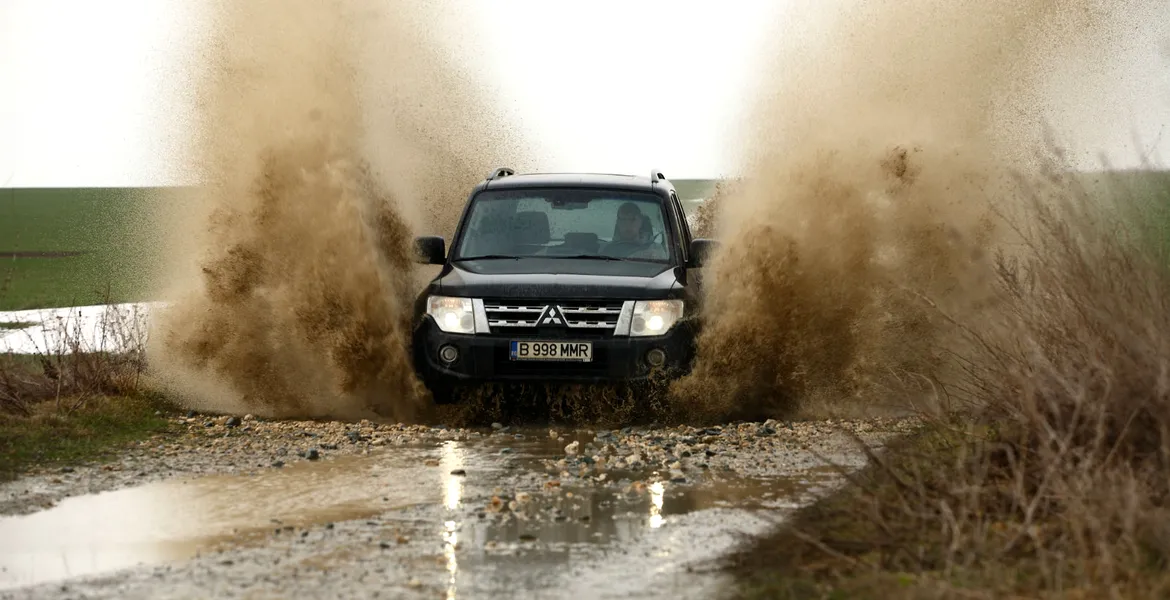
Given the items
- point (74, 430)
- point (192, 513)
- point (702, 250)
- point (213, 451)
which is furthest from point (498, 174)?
point (192, 513)

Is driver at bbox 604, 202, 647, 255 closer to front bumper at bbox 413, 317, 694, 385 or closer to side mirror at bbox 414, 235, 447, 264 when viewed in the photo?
front bumper at bbox 413, 317, 694, 385

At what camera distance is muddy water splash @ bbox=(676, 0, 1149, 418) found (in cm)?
1325

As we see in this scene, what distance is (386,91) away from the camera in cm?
1986

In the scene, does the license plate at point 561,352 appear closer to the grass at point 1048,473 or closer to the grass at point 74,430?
the grass at point 1048,473

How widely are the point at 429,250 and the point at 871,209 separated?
420 cm

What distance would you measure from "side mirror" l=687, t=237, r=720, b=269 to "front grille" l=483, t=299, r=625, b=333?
3.13ft

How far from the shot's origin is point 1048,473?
6762 millimetres

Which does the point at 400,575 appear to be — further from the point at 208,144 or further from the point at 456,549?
the point at 208,144

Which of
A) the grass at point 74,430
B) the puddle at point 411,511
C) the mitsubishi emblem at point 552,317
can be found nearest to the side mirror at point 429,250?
the mitsubishi emblem at point 552,317

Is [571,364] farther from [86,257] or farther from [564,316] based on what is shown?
[86,257]

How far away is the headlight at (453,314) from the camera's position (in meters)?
12.6

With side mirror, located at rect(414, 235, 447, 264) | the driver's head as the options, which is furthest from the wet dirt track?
the driver's head

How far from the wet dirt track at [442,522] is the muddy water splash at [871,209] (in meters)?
1.59

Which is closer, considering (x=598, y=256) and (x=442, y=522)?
(x=442, y=522)
